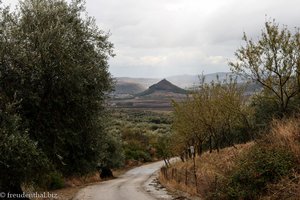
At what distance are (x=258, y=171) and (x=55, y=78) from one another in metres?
9.73

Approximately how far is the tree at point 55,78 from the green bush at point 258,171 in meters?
7.91

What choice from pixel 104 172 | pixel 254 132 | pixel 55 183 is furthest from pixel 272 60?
pixel 104 172

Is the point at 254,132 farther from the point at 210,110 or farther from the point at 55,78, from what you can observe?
the point at 55,78

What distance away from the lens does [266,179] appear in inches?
630

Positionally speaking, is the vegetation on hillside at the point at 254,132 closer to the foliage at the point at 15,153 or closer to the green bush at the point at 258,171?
the green bush at the point at 258,171

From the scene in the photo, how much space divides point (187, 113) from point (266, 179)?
87.7ft

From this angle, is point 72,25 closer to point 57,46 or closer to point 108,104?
point 57,46

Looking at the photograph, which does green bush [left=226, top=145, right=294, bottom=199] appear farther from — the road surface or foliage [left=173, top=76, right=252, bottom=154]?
foliage [left=173, top=76, right=252, bottom=154]

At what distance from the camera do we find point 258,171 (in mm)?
16328

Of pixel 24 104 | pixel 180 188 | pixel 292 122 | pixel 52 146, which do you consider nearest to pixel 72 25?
pixel 24 104

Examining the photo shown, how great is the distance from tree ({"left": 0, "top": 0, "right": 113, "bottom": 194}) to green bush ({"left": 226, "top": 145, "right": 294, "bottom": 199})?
26.0 feet

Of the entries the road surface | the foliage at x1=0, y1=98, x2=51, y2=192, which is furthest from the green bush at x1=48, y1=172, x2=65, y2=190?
the foliage at x1=0, y1=98, x2=51, y2=192

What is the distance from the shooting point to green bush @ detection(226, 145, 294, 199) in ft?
51.9

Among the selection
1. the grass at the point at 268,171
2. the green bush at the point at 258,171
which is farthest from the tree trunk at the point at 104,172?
the green bush at the point at 258,171
